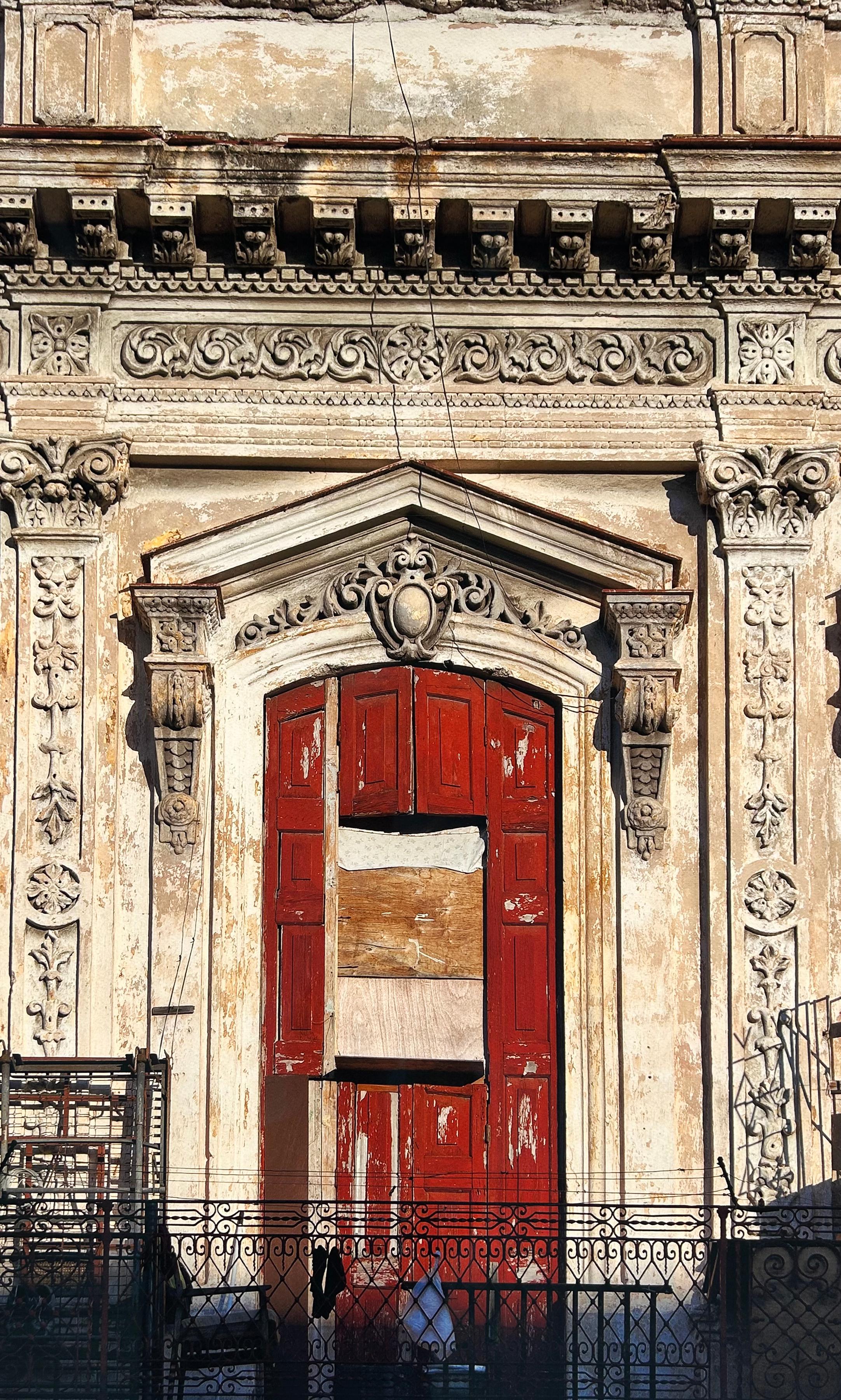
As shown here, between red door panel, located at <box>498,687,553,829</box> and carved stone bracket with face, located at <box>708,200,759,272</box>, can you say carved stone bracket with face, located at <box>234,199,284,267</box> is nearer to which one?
carved stone bracket with face, located at <box>708,200,759,272</box>

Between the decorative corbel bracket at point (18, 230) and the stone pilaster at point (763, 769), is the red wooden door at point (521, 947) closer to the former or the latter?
the stone pilaster at point (763, 769)

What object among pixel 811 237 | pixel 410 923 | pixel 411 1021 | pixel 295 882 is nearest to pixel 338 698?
pixel 295 882

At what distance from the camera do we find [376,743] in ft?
44.0

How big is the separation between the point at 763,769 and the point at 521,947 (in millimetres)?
1576

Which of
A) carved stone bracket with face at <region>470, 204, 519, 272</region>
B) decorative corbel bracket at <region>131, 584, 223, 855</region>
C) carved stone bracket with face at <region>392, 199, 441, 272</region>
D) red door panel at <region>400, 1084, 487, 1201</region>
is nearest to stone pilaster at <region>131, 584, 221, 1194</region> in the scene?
decorative corbel bracket at <region>131, 584, 223, 855</region>

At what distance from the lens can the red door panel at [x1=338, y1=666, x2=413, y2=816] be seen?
43.7 feet

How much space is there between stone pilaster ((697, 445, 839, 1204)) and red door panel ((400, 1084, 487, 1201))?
1320mm

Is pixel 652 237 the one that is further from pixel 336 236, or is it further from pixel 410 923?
pixel 410 923

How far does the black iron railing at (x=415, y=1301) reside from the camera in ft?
37.2

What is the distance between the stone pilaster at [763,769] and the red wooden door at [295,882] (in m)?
2.14

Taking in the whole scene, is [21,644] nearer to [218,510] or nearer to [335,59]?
[218,510]

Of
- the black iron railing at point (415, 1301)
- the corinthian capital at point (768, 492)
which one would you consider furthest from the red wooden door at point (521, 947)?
the corinthian capital at point (768, 492)

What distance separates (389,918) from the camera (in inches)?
521

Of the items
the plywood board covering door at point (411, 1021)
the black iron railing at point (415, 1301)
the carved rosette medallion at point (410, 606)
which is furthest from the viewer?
the carved rosette medallion at point (410, 606)
